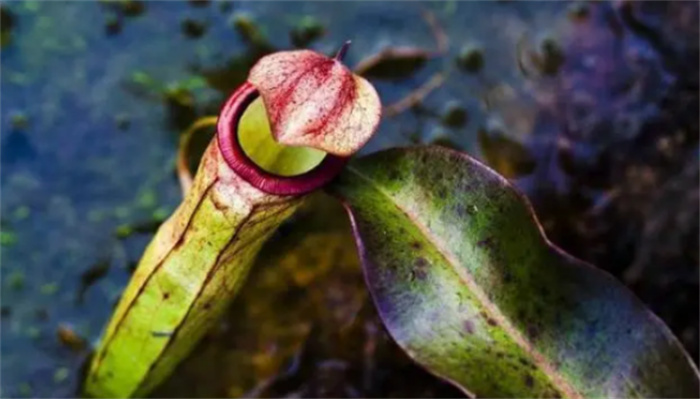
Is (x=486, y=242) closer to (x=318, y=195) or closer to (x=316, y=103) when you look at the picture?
(x=316, y=103)

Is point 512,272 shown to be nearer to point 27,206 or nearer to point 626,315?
point 626,315

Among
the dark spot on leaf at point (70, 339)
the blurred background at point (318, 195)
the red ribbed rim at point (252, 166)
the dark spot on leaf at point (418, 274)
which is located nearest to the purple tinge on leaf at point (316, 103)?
the red ribbed rim at point (252, 166)

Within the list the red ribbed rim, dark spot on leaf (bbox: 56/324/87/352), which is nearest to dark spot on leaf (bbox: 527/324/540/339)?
the red ribbed rim

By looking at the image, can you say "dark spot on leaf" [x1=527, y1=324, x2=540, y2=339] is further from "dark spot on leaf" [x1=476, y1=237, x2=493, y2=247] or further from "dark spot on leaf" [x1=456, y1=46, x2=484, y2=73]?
"dark spot on leaf" [x1=456, y1=46, x2=484, y2=73]

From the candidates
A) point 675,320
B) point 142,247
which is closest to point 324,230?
point 142,247

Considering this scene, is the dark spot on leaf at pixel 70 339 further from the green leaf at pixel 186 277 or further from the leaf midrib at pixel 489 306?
the leaf midrib at pixel 489 306
